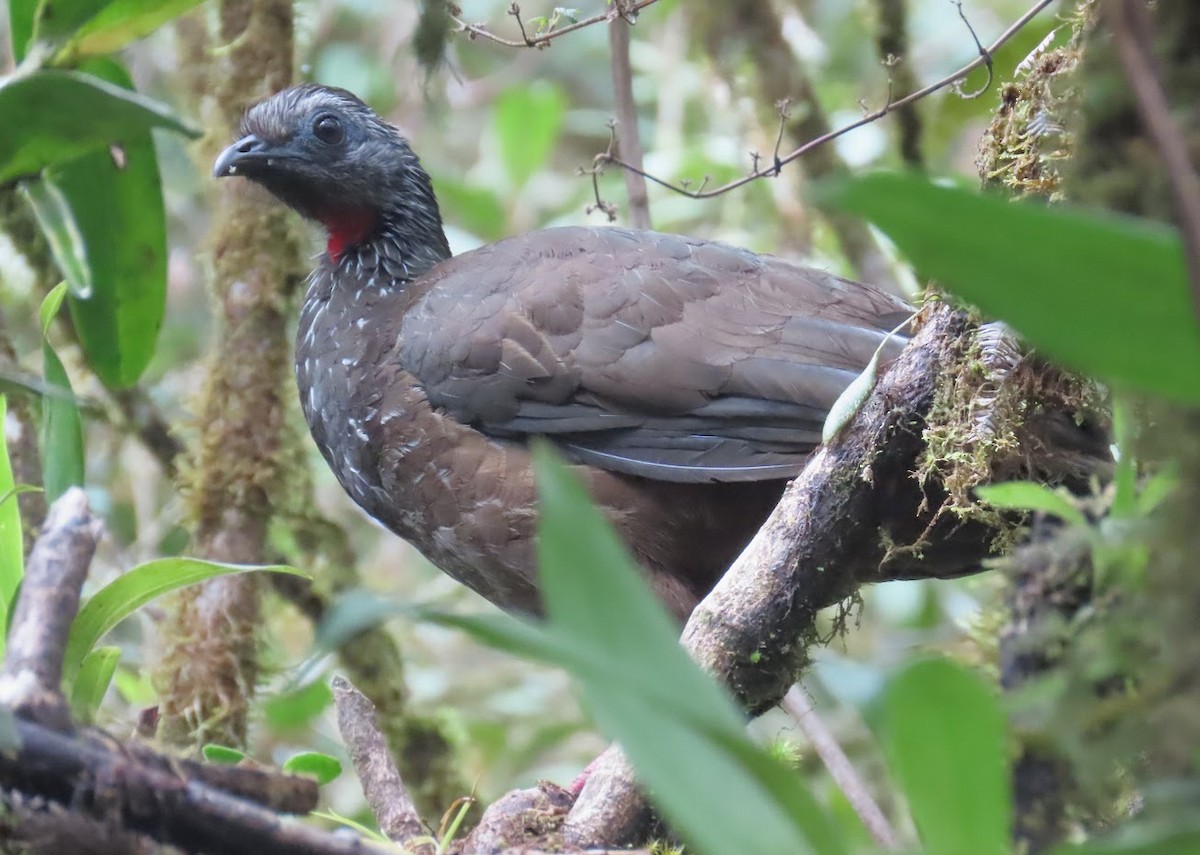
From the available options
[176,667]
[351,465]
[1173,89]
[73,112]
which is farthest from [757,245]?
[1173,89]

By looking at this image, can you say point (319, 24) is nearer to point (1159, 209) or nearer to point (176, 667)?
point (176, 667)

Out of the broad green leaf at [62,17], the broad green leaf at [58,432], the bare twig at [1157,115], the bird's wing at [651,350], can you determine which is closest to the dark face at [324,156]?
the bird's wing at [651,350]

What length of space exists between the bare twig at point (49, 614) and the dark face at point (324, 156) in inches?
84.0

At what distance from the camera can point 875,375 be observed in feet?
7.69

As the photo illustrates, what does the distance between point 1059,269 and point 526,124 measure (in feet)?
16.2

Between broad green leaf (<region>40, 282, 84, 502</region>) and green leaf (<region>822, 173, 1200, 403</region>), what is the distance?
5.97 feet

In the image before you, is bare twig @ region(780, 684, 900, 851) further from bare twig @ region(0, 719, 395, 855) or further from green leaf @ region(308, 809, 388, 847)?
bare twig @ region(0, 719, 395, 855)

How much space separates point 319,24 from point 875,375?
5.45 metres

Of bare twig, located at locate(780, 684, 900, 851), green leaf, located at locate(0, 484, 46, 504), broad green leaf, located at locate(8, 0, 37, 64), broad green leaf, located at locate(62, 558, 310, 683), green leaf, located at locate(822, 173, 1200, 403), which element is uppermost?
broad green leaf, located at locate(8, 0, 37, 64)

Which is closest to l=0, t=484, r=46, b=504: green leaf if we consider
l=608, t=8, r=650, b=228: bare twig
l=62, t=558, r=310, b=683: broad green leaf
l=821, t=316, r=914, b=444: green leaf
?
l=62, t=558, r=310, b=683: broad green leaf

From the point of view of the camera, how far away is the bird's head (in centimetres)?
381

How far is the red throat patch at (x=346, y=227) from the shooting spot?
159 inches

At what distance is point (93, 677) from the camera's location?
2.14 m

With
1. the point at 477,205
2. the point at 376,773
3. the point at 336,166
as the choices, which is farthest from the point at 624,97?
the point at 376,773
